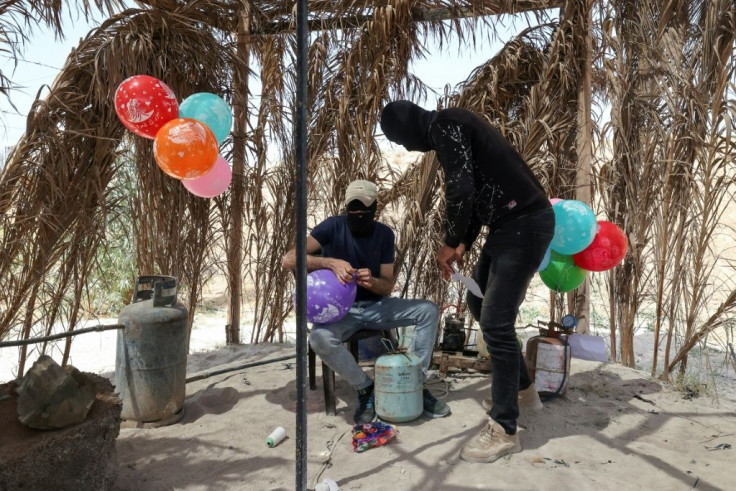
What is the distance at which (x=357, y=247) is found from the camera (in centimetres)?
350

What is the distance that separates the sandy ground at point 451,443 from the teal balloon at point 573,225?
1077mm

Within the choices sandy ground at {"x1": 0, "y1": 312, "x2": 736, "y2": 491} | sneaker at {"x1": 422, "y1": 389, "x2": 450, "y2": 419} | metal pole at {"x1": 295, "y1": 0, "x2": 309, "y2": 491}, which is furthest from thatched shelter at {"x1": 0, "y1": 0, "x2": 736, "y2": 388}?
metal pole at {"x1": 295, "y1": 0, "x2": 309, "y2": 491}

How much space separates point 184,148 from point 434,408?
218cm

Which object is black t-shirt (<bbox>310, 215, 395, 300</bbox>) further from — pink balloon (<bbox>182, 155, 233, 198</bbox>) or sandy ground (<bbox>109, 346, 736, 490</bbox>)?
sandy ground (<bbox>109, 346, 736, 490</bbox>)

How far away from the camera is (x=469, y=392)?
364cm

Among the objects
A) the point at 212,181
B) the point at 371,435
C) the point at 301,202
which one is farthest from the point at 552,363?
the point at 212,181

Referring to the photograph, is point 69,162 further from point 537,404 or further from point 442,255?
point 537,404

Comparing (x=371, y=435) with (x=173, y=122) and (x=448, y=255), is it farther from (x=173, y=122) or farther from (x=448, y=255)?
(x=173, y=122)

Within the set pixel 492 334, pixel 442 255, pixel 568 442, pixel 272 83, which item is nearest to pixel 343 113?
pixel 272 83

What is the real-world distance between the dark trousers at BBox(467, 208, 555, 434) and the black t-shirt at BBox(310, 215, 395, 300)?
1014 millimetres

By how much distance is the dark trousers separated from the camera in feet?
8.52

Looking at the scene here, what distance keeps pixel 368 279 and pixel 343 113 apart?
2350mm

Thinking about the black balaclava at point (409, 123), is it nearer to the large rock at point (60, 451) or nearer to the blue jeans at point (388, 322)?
the blue jeans at point (388, 322)

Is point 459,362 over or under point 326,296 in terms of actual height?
under
